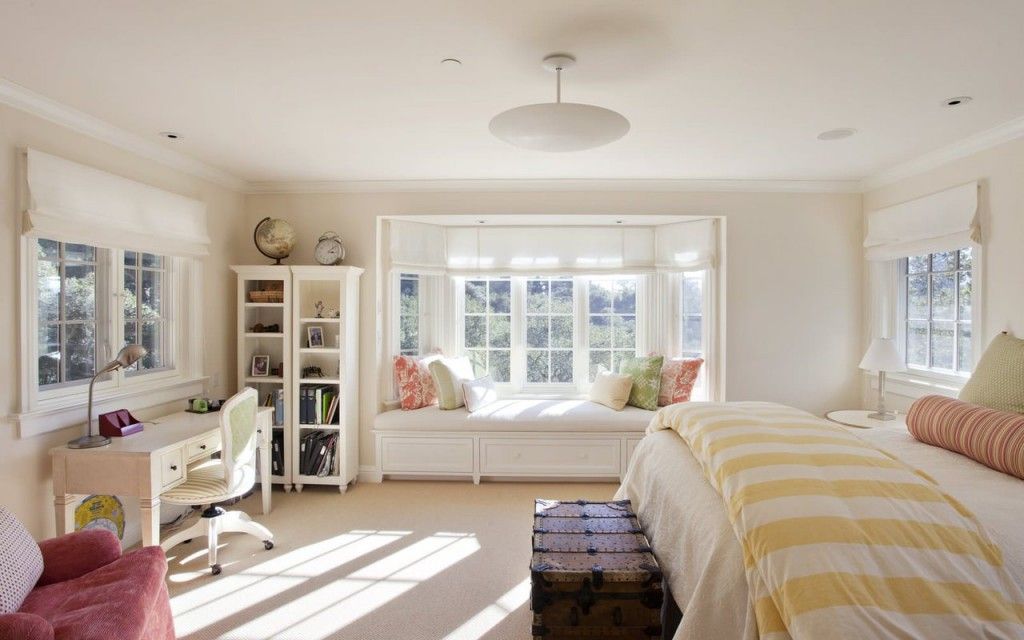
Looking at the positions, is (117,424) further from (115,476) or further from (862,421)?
(862,421)

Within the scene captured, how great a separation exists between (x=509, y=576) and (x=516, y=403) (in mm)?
1869

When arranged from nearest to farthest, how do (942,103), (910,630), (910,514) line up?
(910,630)
(910,514)
(942,103)

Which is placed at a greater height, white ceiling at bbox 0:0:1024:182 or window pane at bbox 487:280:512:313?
white ceiling at bbox 0:0:1024:182

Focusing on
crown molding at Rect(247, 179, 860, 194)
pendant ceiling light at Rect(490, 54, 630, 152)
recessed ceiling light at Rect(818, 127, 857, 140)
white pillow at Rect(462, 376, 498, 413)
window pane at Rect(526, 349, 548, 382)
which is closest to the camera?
pendant ceiling light at Rect(490, 54, 630, 152)

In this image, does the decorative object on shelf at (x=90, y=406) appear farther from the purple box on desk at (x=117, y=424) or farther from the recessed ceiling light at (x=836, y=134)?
the recessed ceiling light at (x=836, y=134)

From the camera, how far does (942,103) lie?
2.69m

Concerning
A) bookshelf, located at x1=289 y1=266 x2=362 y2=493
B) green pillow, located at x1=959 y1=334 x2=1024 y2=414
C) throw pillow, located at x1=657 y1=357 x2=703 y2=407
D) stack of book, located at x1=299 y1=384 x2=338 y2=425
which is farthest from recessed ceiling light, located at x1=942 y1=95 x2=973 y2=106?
stack of book, located at x1=299 y1=384 x2=338 y2=425

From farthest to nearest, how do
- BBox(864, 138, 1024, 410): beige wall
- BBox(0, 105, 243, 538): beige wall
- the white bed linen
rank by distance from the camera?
BBox(864, 138, 1024, 410): beige wall
BBox(0, 105, 243, 538): beige wall
the white bed linen

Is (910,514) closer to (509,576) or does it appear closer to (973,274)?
(509,576)

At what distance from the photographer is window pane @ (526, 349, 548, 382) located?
195 inches

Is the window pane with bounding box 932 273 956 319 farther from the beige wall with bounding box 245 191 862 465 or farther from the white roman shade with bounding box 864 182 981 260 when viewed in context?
the beige wall with bounding box 245 191 862 465

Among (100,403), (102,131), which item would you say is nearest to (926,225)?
(102,131)

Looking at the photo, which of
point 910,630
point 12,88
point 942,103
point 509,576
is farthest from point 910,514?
point 12,88

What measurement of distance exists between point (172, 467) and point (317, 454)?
1409 mm
